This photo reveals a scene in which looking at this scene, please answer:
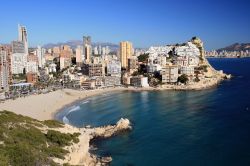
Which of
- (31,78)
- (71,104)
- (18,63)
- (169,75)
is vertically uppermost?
(18,63)

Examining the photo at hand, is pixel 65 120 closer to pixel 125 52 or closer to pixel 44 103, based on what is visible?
pixel 44 103

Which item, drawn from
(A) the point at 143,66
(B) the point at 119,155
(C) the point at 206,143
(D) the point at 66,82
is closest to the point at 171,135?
(C) the point at 206,143

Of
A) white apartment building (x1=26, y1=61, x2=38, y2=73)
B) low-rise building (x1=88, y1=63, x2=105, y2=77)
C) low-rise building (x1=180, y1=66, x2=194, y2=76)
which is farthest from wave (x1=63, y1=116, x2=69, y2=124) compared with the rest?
white apartment building (x1=26, y1=61, x2=38, y2=73)

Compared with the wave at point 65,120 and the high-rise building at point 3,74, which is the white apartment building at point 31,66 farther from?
the wave at point 65,120

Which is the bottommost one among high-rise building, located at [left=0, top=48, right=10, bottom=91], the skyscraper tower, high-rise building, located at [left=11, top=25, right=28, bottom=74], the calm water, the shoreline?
the calm water

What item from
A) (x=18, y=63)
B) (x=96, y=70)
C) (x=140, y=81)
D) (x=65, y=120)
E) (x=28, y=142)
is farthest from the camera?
(x=18, y=63)


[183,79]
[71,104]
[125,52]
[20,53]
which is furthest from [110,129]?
[20,53]

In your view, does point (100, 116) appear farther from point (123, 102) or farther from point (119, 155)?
point (119, 155)

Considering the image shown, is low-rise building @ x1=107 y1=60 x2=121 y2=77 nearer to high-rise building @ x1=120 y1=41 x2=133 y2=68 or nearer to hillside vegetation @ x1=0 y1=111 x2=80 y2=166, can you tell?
high-rise building @ x1=120 y1=41 x2=133 y2=68
